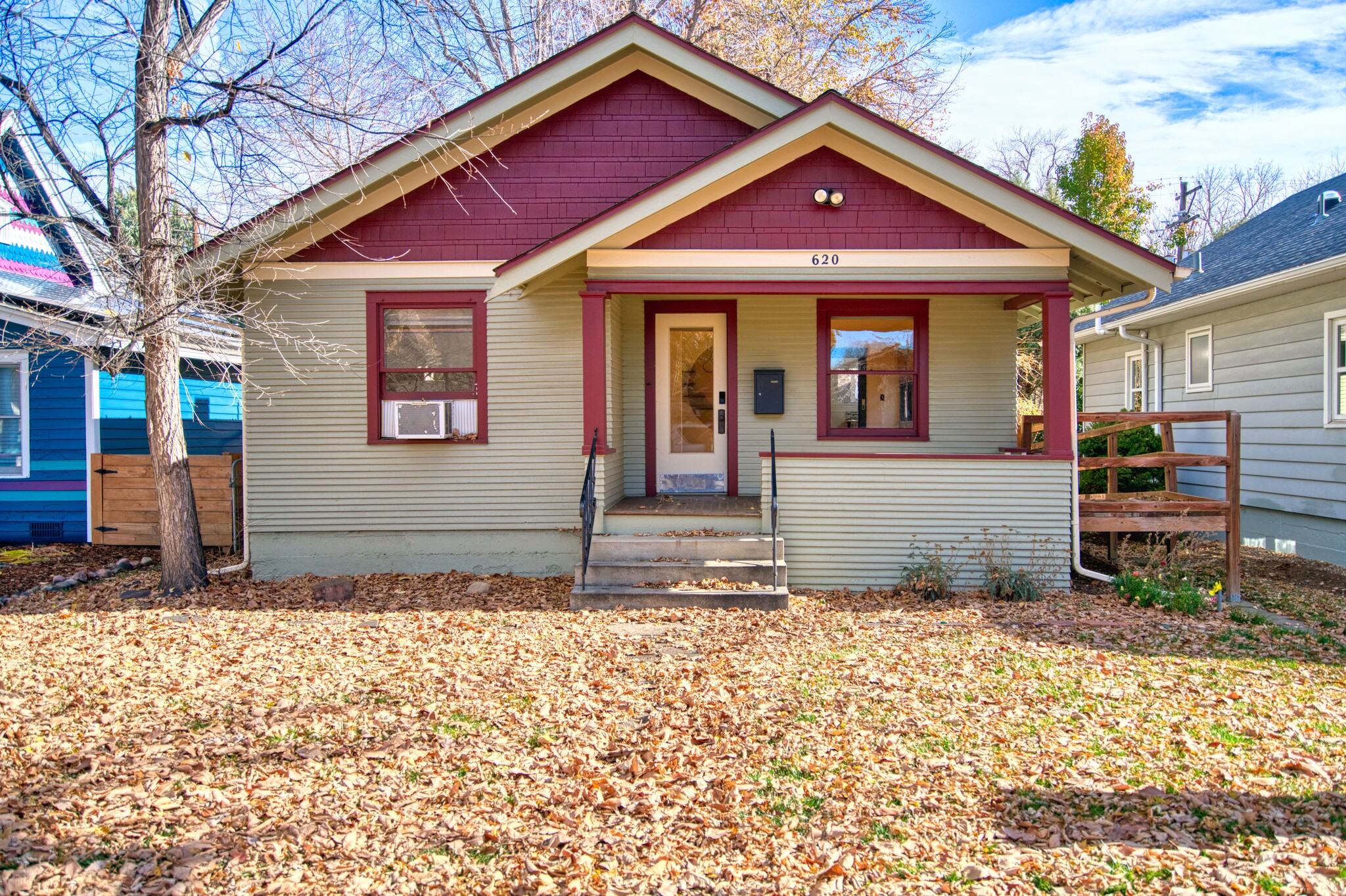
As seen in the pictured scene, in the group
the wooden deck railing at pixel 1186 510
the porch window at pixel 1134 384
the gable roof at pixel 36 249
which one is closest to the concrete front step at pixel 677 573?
the wooden deck railing at pixel 1186 510

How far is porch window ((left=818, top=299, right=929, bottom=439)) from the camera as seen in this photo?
954cm

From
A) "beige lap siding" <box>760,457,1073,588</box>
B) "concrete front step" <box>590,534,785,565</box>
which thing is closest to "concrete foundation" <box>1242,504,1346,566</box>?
"beige lap siding" <box>760,457,1073,588</box>

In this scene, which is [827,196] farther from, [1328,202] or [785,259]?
[1328,202]

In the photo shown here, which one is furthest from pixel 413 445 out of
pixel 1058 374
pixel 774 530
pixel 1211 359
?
pixel 1211 359

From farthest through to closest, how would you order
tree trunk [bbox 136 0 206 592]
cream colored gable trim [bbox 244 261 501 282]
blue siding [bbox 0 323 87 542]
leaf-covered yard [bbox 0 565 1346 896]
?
blue siding [bbox 0 323 87 542], cream colored gable trim [bbox 244 261 501 282], tree trunk [bbox 136 0 206 592], leaf-covered yard [bbox 0 565 1346 896]

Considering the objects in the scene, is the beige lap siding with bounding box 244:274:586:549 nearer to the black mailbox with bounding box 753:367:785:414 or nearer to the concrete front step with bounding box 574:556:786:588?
the concrete front step with bounding box 574:556:786:588

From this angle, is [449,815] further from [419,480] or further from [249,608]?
[419,480]

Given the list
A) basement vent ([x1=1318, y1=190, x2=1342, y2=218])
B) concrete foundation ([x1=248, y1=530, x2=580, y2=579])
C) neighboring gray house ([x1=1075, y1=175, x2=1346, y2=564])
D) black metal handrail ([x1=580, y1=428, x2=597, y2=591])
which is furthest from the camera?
basement vent ([x1=1318, y1=190, x2=1342, y2=218])

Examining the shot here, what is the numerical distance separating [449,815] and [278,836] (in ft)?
2.17

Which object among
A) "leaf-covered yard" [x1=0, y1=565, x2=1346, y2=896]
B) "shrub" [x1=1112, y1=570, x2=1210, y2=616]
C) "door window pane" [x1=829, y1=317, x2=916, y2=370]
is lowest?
"leaf-covered yard" [x1=0, y1=565, x2=1346, y2=896]

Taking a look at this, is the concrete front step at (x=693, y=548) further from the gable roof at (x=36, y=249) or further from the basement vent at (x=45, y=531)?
the basement vent at (x=45, y=531)

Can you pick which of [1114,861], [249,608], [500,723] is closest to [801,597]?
[500,723]

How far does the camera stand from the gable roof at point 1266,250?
999 centimetres

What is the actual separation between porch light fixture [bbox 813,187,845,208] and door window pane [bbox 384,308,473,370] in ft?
12.6
